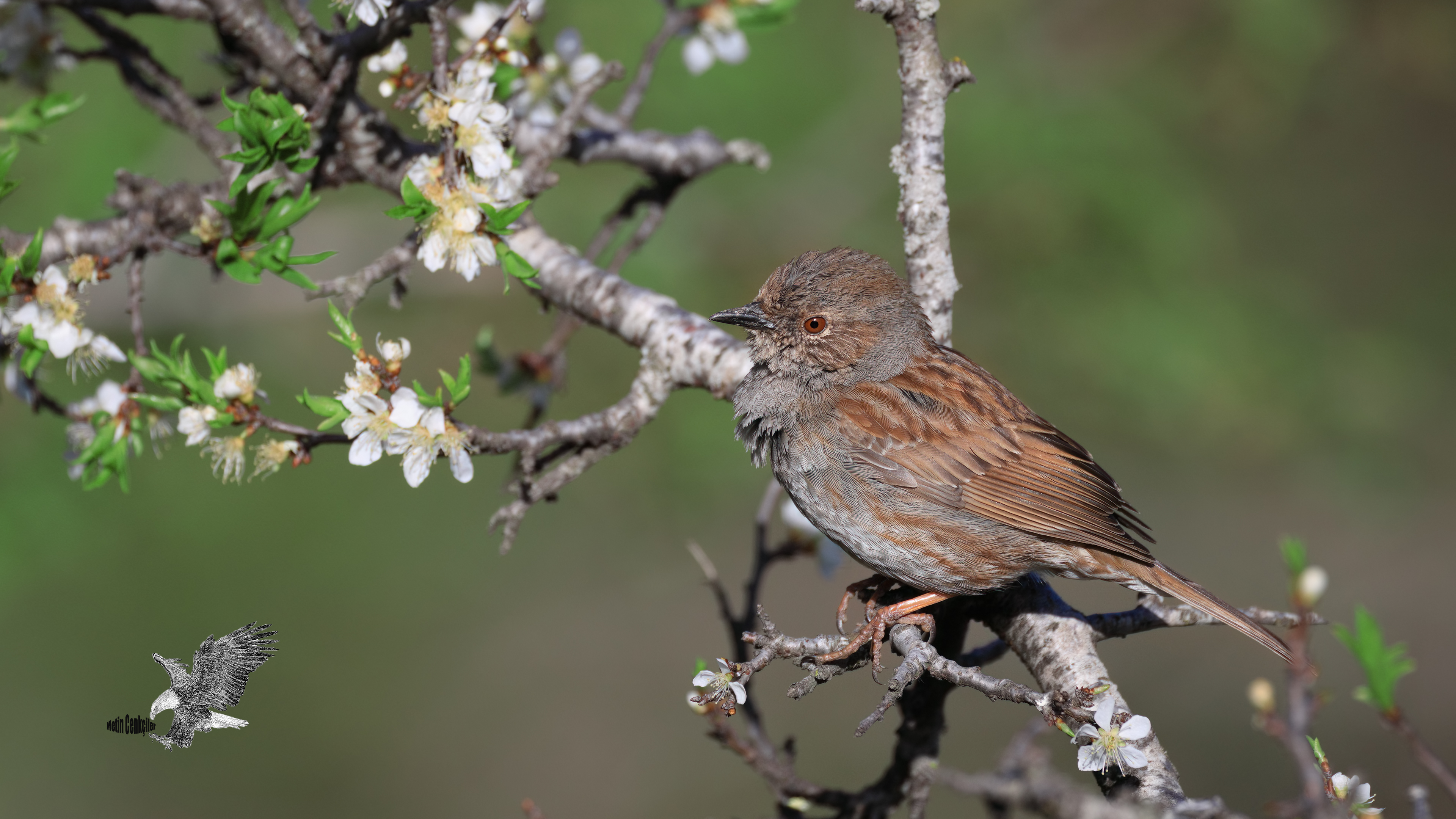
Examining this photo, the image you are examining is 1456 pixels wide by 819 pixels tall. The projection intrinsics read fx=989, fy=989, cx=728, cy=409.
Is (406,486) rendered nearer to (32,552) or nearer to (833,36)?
(32,552)

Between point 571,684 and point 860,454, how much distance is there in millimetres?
4494

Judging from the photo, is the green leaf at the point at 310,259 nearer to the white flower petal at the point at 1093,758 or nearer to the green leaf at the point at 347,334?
the green leaf at the point at 347,334

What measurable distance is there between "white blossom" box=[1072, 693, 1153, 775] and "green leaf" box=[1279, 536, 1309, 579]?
918mm

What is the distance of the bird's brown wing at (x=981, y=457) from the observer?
10.6ft

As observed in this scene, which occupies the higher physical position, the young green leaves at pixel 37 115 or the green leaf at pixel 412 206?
the young green leaves at pixel 37 115

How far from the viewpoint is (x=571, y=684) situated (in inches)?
278

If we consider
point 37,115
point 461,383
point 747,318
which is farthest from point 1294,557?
point 37,115

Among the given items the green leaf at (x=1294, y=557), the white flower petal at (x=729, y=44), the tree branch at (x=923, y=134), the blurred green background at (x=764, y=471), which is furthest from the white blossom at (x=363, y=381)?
the blurred green background at (x=764, y=471)

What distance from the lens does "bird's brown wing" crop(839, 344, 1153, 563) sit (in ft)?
10.6

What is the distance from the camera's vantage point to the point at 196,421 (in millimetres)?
2635

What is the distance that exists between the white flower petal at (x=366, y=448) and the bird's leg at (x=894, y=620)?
1.41 m

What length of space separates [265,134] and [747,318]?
161 cm

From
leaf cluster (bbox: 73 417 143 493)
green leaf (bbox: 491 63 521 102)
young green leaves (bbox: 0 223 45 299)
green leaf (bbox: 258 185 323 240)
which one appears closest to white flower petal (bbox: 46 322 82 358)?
young green leaves (bbox: 0 223 45 299)

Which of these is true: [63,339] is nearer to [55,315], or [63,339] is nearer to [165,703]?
[55,315]
